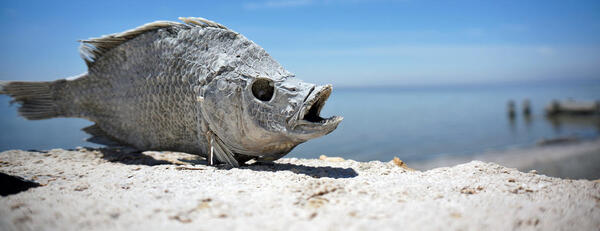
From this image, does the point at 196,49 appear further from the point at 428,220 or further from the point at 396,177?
the point at 428,220

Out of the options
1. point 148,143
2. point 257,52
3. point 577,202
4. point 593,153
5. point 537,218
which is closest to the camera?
Result: point 537,218

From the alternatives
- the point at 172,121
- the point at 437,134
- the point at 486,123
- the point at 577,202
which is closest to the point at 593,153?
the point at 437,134

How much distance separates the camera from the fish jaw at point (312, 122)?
3818mm

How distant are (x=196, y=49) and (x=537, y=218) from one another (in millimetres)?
3835

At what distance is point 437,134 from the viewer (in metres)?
14.4

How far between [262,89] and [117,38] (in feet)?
8.08

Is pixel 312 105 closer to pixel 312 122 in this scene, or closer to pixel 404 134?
pixel 312 122

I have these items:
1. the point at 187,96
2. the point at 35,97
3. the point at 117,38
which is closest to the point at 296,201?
the point at 187,96

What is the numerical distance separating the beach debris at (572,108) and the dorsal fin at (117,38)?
2085 centimetres

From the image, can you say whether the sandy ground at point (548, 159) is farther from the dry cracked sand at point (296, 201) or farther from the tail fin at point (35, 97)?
the tail fin at point (35, 97)

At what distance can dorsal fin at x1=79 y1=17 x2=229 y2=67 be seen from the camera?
4.65 metres

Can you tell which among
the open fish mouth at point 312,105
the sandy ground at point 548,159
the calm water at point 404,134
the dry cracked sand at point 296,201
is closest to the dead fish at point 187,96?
the open fish mouth at point 312,105

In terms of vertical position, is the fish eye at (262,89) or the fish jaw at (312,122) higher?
the fish eye at (262,89)

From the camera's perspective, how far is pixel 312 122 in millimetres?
3869
